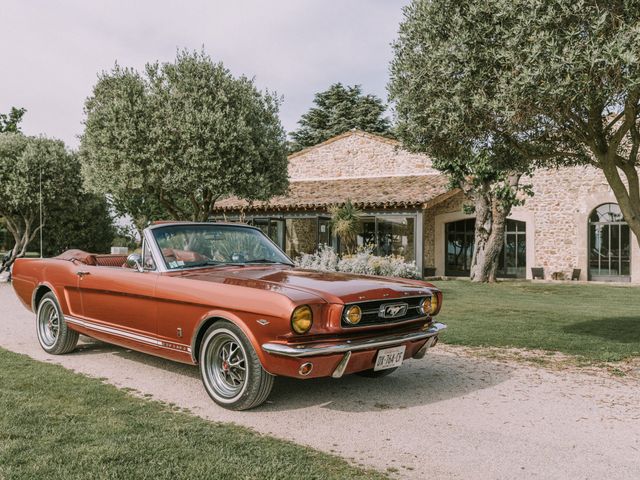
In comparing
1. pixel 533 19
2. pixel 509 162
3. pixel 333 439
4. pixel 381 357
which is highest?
pixel 533 19

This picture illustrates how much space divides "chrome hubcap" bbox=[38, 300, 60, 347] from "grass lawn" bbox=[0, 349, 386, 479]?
6.55 feet

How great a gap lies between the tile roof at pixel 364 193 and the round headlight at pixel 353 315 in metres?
16.6

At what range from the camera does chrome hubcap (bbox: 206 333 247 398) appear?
176 inches

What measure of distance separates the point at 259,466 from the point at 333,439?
726 mm

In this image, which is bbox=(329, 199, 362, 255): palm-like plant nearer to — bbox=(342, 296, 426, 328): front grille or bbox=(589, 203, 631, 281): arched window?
bbox=(589, 203, 631, 281): arched window

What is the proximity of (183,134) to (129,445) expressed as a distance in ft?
37.6

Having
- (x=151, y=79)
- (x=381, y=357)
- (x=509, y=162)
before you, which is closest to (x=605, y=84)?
(x=509, y=162)

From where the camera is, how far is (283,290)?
422 centimetres

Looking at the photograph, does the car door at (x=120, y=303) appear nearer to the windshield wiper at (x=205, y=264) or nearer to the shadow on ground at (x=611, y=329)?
the windshield wiper at (x=205, y=264)

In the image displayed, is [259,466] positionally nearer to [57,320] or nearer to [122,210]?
[57,320]

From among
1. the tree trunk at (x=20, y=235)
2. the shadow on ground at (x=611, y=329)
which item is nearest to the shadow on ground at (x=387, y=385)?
the shadow on ground at (x=611, y=329)

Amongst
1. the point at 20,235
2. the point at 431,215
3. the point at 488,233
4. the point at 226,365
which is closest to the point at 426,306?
the point at 226,365

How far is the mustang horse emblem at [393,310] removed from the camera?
4488mm

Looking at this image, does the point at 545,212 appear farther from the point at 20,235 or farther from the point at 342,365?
the point at 20,235
